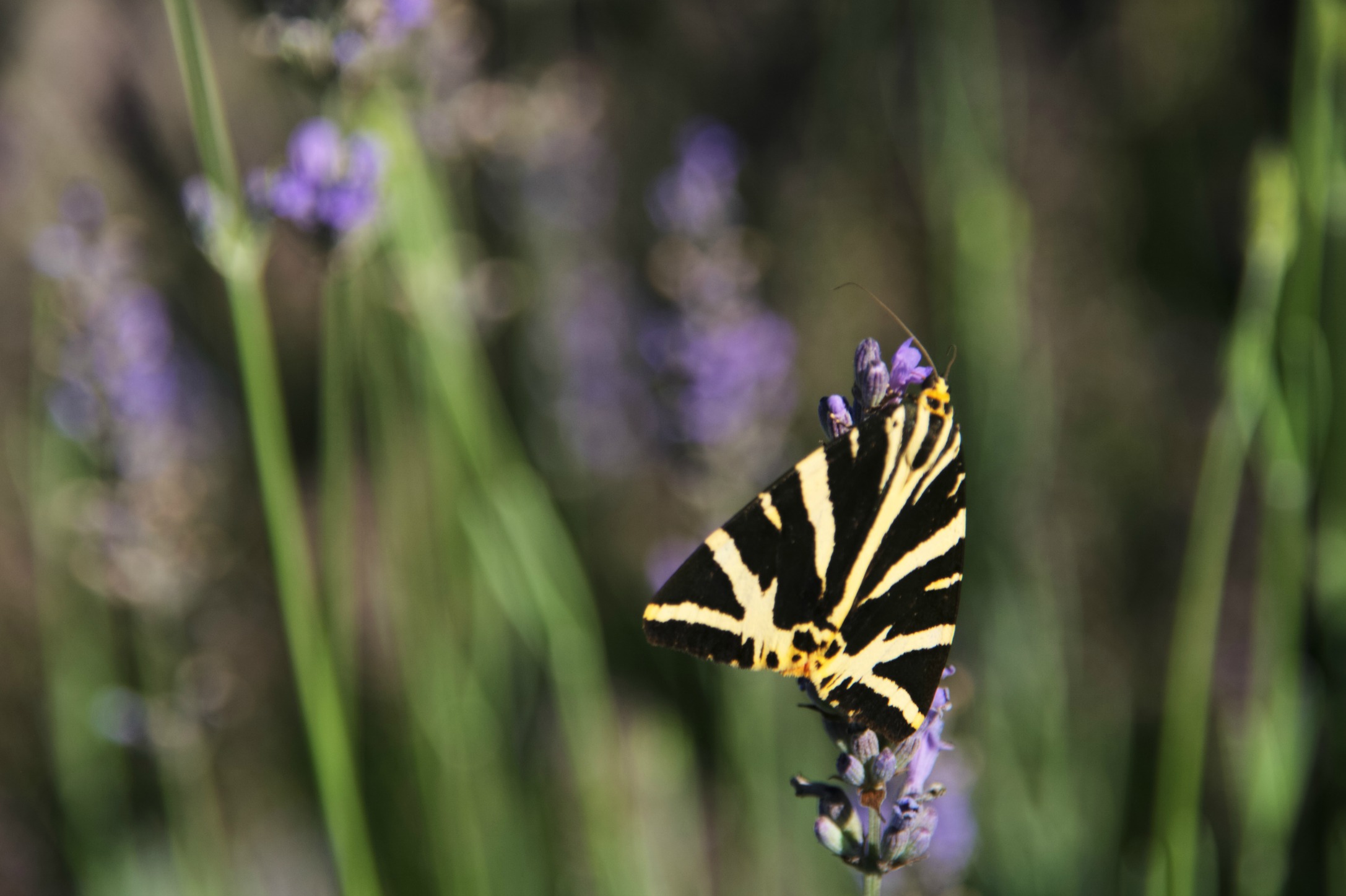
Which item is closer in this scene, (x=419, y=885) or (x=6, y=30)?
(x=419, y=885)

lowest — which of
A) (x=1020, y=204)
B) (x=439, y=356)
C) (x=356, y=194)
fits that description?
(x=439, y=356)

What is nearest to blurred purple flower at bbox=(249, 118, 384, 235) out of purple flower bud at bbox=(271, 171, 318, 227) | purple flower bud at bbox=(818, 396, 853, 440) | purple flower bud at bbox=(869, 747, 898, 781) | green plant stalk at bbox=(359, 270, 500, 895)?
purple flower bud at bbox=(271, 171, 318, 227)

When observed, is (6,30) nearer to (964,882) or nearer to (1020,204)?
(1020,204)

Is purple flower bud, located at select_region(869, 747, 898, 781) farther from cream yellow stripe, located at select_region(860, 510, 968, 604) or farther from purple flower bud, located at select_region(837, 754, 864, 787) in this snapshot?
cream yellow stripe, located at select_region(860, 510, 968, 604)

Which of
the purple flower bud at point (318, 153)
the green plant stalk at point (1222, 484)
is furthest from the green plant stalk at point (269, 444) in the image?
the green plant stalk at point (1222, 484)

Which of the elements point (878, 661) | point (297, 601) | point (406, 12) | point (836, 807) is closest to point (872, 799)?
point (836, 807)

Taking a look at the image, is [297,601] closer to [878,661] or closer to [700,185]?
[878,661]

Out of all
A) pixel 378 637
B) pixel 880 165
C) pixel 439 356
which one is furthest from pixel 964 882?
pixel 880 165
